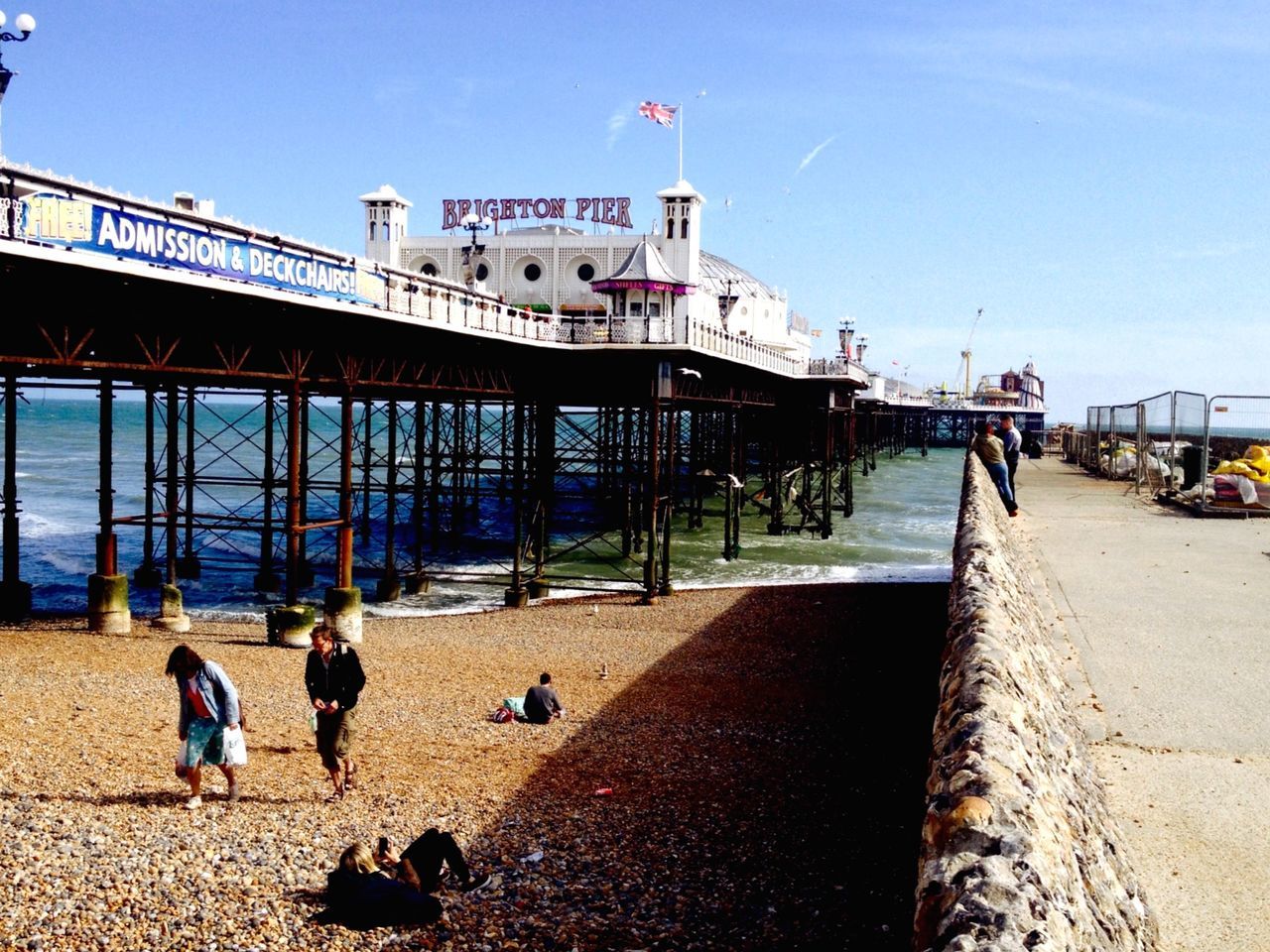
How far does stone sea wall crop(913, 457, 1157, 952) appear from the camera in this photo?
3.56 m

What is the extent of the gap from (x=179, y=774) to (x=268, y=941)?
2.58 metres

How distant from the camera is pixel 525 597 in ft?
82.3

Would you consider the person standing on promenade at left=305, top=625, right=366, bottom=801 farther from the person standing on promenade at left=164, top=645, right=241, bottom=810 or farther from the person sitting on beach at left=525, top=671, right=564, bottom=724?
the person sitting on beach at left=525, top=671, right=564, bottom=724

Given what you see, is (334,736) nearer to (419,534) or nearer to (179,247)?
(179,247)

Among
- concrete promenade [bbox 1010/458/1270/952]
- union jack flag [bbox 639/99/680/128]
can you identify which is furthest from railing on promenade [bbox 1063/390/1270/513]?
union jack flag [bbox 639/99/680/128]

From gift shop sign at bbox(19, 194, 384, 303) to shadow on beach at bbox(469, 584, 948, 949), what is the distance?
7.83 meters

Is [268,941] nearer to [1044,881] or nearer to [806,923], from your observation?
[806,923]

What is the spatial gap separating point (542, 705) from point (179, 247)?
7.92m

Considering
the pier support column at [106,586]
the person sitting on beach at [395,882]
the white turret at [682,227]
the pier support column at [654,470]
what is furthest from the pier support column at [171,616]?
the white turret at [682,227]

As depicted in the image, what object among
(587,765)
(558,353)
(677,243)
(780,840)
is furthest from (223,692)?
(677,243)

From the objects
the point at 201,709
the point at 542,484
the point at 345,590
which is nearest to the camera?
the point at 201,709

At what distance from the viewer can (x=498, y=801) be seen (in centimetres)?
1048

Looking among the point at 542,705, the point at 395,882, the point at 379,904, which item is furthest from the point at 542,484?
the point at 379,904

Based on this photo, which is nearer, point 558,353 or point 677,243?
point 558,353
